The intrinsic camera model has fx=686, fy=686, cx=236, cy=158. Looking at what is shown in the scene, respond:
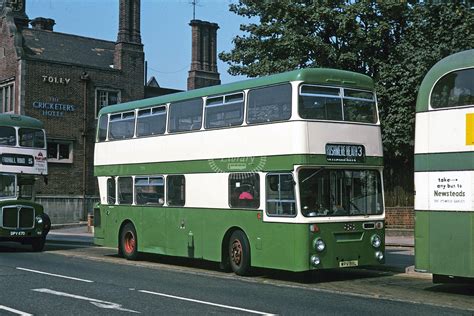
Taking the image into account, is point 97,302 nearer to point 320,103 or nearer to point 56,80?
point 320,103

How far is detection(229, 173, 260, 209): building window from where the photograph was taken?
47.0 ft

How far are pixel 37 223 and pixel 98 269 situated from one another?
643cm

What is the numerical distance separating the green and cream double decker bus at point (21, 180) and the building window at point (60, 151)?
20236mm

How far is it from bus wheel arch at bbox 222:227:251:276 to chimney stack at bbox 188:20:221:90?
40.1 meters

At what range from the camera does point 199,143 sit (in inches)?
631

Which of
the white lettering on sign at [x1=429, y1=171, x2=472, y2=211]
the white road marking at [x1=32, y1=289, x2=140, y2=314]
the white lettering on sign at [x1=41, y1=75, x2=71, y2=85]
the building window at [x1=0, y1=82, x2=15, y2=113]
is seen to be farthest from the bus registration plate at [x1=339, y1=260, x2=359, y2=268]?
the building window at [x1=0, y1=82, x2=15, y2=113]

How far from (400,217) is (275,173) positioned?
47.0 ft

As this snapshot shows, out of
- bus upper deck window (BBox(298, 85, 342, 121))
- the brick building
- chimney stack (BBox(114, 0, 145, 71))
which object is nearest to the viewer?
bus upper deck window (BBox(298, 85, 342, 121))

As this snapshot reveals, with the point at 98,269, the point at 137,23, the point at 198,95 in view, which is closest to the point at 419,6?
the point at 198,95

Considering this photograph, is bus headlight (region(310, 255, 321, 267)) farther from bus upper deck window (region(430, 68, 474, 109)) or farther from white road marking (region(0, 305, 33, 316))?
white road marking (region(0, 305, 33, 316))

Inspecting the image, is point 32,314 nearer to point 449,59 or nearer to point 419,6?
point 449,59

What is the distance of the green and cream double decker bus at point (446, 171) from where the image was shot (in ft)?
36.7

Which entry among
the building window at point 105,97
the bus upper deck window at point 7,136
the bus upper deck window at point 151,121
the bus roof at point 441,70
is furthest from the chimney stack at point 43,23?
the bus roof at point 441,70

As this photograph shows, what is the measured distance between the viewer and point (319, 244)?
13.2 m
